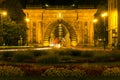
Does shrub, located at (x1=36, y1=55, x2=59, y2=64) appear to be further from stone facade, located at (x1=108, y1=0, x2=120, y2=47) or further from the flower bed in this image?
stone facade, located at (x1=108, y1=0, x2=120, y2=47)

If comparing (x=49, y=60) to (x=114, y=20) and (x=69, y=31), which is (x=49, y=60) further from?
(x=69, y=31)

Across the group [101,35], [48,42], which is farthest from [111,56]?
[101,35]

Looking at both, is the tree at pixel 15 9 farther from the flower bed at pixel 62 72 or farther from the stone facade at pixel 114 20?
the flower bed at pixel 62 72

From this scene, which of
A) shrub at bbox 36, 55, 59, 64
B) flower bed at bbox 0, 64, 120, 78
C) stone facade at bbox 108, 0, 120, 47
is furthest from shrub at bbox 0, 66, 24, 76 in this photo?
stone facade at bbox 108, 0, 120, 47

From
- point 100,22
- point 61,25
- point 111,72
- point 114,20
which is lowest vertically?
point 111,72

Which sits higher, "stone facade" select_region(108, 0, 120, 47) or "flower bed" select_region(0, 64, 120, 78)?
"stone facade" select_region(108, 0, 120, 47)

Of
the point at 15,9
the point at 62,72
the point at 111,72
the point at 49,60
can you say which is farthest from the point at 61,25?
the point at 62,72

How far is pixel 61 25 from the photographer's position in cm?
8894

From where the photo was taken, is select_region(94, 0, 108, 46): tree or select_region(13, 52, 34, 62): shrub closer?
select_region(13, 52, 34, 62): shrub

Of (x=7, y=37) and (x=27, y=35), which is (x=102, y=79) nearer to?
(x=7, y=37)

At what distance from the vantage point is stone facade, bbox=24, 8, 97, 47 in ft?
290

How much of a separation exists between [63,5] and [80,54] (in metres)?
59.6

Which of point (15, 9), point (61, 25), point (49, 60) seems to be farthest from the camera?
point (15, 9)

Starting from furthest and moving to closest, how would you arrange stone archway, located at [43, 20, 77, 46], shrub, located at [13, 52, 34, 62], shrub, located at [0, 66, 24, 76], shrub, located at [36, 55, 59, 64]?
1. stone archway, located at [43, 20, 77, 46]
2. shrub, located at [13, 52, 34, 62]
3. shrub, located at [36, 55, 59, 64]
4. shrub, located at [0, 66, 24, 76]
